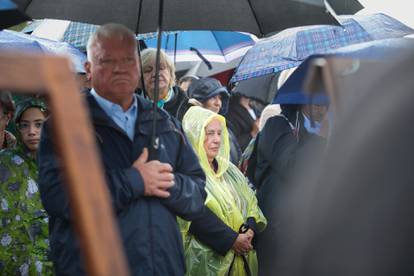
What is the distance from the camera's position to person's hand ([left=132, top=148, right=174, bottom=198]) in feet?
11.3

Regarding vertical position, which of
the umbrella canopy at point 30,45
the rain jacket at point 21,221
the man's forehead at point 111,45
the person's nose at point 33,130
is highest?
the man's forehead at point 111,45

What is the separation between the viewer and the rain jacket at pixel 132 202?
134 inches

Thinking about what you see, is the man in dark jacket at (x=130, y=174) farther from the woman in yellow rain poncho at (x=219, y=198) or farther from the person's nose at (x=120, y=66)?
the woman in yellow rain poncho at (x=219, y=198)

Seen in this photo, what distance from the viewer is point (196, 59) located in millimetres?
8523

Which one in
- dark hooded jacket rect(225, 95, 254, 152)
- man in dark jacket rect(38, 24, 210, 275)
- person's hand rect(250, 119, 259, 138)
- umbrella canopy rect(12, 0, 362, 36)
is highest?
umbrella canopy rect(12, 0, 362, 36)

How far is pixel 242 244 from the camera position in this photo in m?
4.84

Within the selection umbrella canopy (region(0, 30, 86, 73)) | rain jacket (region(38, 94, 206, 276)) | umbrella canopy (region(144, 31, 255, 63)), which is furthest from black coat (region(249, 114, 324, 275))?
umbrella canopy (region(144, 31, 255, 63))

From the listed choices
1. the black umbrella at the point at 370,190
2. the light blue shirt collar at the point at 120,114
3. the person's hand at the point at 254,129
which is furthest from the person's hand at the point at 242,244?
the black umbrella at the point at 370,190

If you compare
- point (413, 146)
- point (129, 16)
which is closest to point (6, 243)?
point (129, 16)

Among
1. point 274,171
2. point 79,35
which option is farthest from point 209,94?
point 274,171

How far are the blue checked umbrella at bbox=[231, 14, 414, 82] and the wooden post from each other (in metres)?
4.86

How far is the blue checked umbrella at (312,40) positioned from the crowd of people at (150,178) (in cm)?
46

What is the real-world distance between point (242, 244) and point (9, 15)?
6.24 feet

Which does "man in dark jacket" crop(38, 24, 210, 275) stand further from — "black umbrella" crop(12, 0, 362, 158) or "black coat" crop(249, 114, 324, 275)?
"black coat" crop(249, 114, 324, 275)
